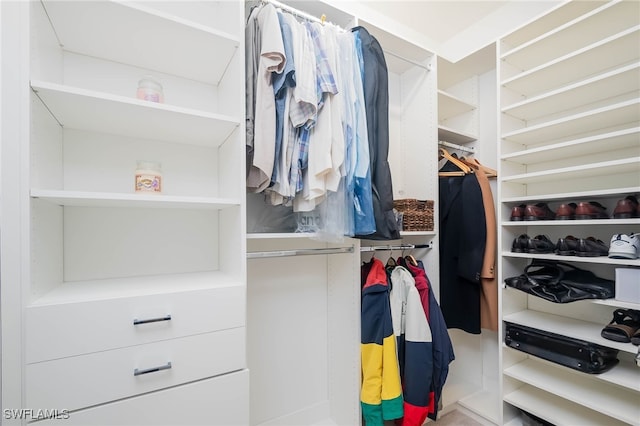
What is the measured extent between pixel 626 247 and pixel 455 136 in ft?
3.77

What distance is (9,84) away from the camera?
2.41 feet

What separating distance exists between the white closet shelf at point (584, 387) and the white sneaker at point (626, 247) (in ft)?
1.68

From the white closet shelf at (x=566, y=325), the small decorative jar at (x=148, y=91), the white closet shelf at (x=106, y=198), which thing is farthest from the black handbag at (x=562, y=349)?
the small decorative jar at (x=148, y=91)

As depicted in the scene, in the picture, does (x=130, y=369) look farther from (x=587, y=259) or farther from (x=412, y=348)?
(x=587, y=259)

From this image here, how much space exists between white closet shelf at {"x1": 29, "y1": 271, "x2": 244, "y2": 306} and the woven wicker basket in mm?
969

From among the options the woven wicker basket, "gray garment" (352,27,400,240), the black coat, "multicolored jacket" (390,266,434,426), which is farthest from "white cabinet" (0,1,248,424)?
the black coat

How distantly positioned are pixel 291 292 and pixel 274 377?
452 mm

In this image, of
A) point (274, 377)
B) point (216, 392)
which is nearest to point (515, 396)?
point (274, 377)

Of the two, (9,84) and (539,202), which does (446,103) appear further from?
(9,84)

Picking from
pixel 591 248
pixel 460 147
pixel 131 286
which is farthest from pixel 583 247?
pixel 131 286

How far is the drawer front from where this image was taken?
75cm

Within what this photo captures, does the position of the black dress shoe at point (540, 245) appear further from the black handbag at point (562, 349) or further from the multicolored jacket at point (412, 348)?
the multicolored jacket at point (412, 348)

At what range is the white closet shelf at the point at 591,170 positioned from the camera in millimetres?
1195

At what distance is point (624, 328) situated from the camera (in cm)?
119
